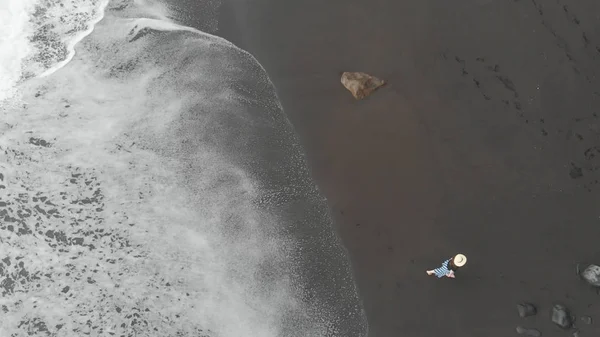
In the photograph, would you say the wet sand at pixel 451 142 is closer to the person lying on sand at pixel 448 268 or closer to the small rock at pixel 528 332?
the small rock at pixel 528 332

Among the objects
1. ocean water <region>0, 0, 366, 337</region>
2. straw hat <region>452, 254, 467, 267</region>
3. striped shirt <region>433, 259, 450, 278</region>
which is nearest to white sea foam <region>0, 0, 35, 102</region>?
ocean water <region>0, 0, 366, 337</region>

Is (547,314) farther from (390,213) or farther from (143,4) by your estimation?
(143,4)

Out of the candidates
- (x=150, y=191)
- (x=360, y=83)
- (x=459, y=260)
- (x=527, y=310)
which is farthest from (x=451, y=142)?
(x=150, y=191)

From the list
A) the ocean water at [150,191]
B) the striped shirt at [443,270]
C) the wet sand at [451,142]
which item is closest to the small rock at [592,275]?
the wet sand at [451,142]

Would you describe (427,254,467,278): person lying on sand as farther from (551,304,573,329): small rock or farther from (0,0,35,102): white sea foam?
(0,0,35,102): white sea foam

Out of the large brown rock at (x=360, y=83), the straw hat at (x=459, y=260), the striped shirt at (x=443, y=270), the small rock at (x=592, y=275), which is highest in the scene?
the large brown rock at (x=360, y=83)

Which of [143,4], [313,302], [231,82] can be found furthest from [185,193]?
[143,4]
